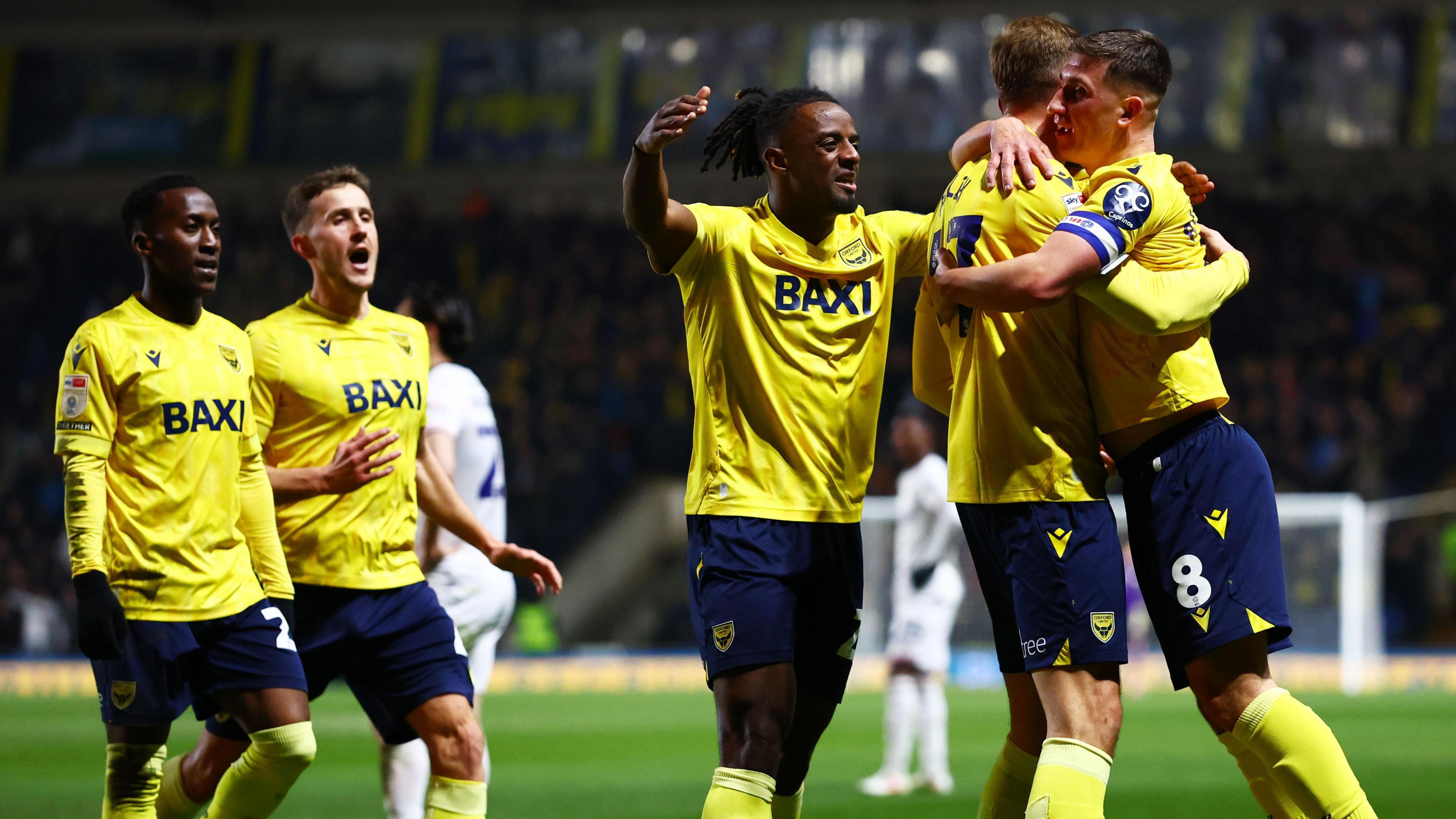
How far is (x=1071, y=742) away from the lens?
3.83 m

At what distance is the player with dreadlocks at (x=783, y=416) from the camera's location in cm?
418

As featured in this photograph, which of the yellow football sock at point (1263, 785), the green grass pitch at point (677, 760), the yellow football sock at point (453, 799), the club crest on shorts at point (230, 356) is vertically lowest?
the green grass pitch at point (677, 760)

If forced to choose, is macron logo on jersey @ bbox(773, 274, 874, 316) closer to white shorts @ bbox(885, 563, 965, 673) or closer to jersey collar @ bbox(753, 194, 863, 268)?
jersey collar @ bbox(753, 194, 863, 268)

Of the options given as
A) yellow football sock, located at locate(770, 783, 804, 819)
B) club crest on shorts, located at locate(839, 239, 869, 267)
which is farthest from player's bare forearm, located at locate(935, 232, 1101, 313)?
yellow football sock, located at locate(770, 783, 804, 819)

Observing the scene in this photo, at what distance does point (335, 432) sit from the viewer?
5.38m

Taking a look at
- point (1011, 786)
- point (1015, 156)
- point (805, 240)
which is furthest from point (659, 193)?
point (1011, 786)

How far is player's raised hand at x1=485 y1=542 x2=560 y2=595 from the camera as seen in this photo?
17.9 feet

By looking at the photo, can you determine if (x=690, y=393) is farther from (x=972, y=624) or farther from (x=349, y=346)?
(x=349, y=346)

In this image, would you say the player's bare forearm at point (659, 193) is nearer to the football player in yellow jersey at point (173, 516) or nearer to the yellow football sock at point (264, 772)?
the football player in yellow jersey at point (173, 516)

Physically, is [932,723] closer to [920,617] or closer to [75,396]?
[920,617]

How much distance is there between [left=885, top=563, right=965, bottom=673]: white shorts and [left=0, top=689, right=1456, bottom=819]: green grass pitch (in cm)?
74

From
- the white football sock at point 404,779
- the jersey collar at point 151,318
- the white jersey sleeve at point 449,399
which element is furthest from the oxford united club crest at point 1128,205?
the white jersey sleeve at point 449,399

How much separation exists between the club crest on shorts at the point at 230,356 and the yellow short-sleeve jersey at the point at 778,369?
152 cm

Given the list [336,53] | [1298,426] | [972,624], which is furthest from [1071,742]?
[336,53]
